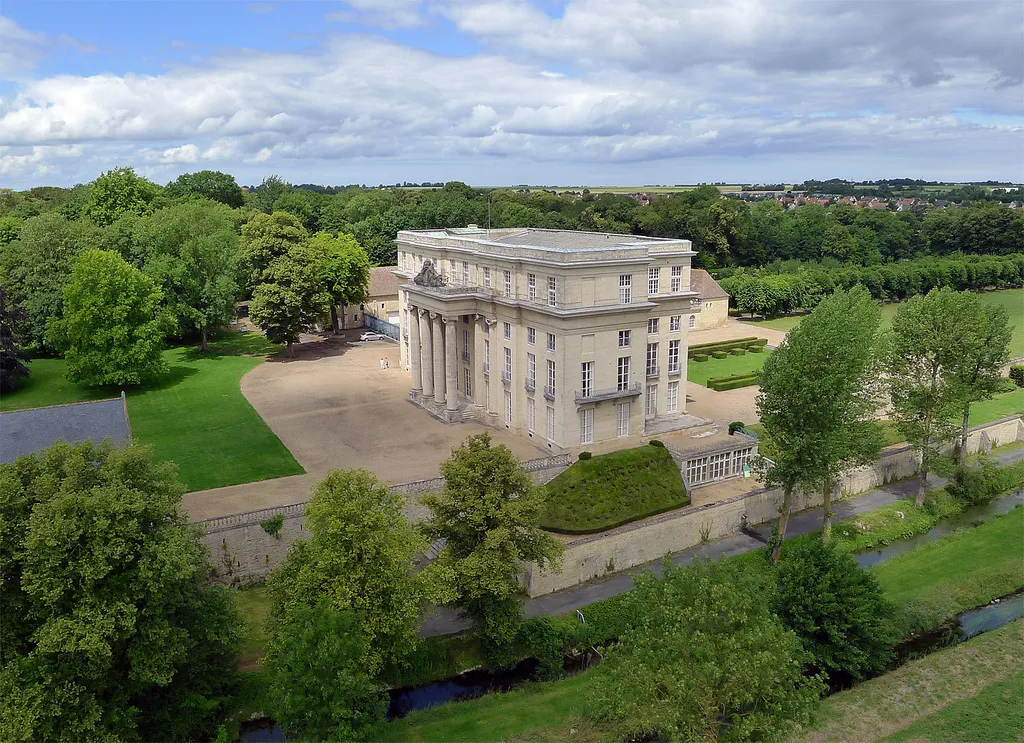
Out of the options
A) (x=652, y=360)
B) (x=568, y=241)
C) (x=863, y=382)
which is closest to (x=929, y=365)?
(x=863, y=382)

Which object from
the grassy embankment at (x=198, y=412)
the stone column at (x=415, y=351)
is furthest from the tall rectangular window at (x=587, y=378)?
the grassy embankment at (x=198, y=412)

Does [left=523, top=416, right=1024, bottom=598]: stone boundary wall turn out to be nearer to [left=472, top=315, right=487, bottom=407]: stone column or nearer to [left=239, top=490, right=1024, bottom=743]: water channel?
[left=239, top=490, right=1024, bottom=743]: water channel

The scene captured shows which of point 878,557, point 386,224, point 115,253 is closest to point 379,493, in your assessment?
point 878,557

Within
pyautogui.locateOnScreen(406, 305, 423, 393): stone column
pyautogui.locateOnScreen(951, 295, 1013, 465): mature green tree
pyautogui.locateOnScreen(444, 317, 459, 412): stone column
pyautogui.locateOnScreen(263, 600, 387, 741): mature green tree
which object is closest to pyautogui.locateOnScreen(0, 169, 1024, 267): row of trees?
pyautogui.locateOnScreen(406, 305, 423, 393): stone column

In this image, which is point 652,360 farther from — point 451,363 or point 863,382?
point 863,382

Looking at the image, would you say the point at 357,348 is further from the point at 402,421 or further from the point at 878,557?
the point at 878,557

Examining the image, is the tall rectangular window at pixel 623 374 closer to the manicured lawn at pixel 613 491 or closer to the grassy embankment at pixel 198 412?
the manicured lawn at pixel 613 491
